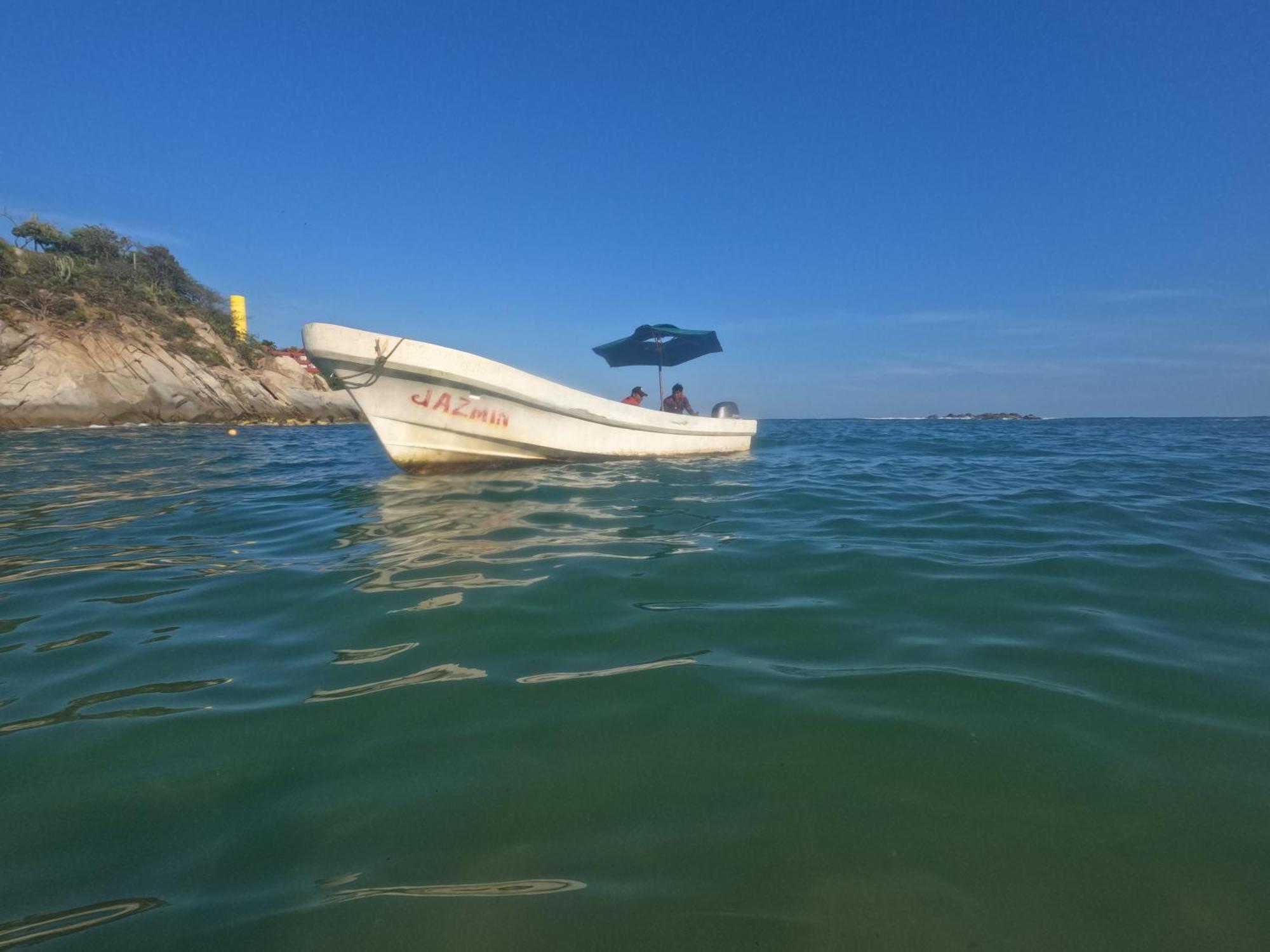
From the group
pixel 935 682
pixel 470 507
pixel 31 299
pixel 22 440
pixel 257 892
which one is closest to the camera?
pixel 257 892

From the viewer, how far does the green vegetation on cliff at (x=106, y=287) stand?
19.2 metres

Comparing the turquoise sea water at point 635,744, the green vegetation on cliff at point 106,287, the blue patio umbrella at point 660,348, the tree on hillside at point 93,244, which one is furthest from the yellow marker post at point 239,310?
the turquoise sea water at point 635,744

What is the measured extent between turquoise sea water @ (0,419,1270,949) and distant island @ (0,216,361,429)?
1387cm

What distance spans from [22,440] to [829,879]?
18.2 meters

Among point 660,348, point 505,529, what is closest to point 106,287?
point 660,348

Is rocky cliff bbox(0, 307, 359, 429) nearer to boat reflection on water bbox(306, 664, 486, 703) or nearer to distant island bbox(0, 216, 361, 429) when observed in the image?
distant island bbox(0, 216, 361, 429)

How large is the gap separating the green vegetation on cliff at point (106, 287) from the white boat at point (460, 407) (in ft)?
69.0

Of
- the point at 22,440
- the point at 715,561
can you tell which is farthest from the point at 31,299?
the point at 715,561

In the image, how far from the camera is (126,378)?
19609mm

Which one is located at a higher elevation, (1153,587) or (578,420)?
(578,420)

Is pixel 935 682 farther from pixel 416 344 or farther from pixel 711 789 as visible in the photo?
pixel 416 344

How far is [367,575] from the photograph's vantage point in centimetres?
317

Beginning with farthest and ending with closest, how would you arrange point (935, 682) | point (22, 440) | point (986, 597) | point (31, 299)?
point (31, 299) → point (22, 440) → point (986, 597) → point (935, 682)

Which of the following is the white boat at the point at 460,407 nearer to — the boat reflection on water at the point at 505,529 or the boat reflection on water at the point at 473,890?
the boat reflection on water at the point at 505,529
